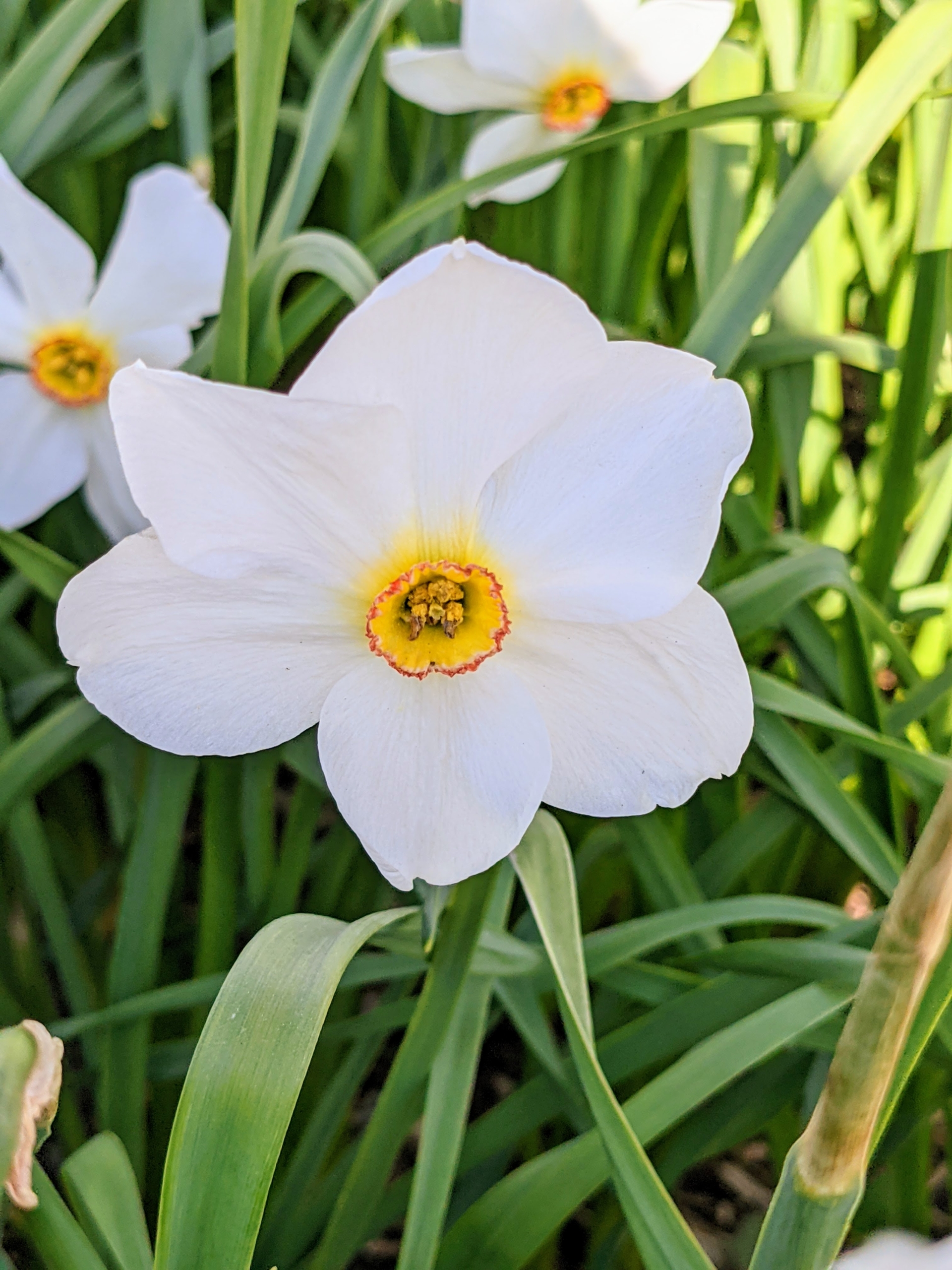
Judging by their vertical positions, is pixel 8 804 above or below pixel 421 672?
below

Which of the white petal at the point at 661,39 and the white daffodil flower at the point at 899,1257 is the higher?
the white petal at the point at 661,39

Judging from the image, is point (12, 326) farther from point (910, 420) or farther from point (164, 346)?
point (910, 420)

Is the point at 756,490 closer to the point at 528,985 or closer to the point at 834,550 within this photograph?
the point at 834,550

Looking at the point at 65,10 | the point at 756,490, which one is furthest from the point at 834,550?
the point at 65,10

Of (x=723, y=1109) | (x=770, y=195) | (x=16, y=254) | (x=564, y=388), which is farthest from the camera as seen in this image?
(x=770, y=195)

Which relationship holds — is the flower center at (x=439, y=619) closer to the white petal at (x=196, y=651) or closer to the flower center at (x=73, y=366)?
the white petal at (x=196, y=651)

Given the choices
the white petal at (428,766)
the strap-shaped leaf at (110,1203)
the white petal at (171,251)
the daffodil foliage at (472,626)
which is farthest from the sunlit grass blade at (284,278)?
the strap-shaped leaf at (110,1203)

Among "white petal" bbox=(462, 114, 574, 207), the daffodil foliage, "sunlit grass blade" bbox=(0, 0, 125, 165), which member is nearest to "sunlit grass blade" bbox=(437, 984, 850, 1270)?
the daffodil foliage
